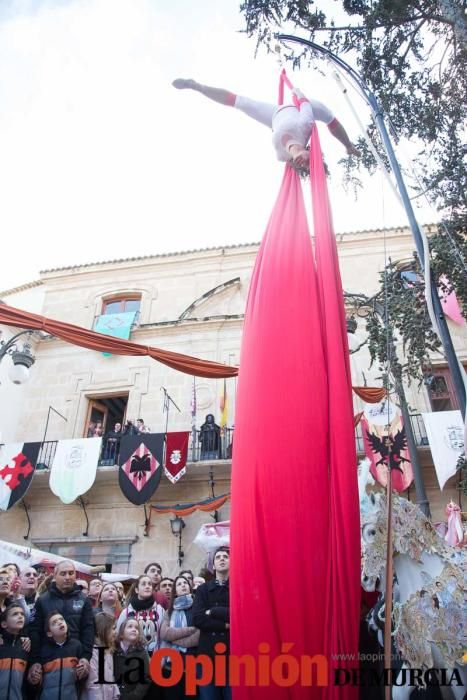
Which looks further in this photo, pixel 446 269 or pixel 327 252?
pixel 446 269

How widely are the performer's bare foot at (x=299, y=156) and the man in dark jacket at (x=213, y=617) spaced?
9.89 ft

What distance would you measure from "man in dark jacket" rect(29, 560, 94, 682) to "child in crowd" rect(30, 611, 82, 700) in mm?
40

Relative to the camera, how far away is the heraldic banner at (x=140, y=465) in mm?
9094

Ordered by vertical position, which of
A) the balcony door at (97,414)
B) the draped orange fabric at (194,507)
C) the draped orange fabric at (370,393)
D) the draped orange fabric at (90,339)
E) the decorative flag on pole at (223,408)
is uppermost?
the balcony door at (97,414)

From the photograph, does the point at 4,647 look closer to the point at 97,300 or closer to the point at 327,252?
the point at 327,252

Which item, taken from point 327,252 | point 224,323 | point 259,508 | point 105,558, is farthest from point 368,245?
point 259,508

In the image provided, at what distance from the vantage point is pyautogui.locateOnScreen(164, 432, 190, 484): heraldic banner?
9.41m

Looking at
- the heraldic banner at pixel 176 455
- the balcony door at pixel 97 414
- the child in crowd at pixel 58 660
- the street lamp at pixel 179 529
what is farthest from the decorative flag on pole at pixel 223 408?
the child in crowd at pixel 58 660

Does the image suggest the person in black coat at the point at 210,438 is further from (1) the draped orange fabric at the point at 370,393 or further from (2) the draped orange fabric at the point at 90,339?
(2) the draped orange fabric at the point at 90,339

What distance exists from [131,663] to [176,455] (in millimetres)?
6036

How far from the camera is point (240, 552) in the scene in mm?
1988

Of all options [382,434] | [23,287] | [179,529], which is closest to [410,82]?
[382,434]

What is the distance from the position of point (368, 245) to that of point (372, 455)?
6.90m

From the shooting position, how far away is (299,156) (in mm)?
3162
